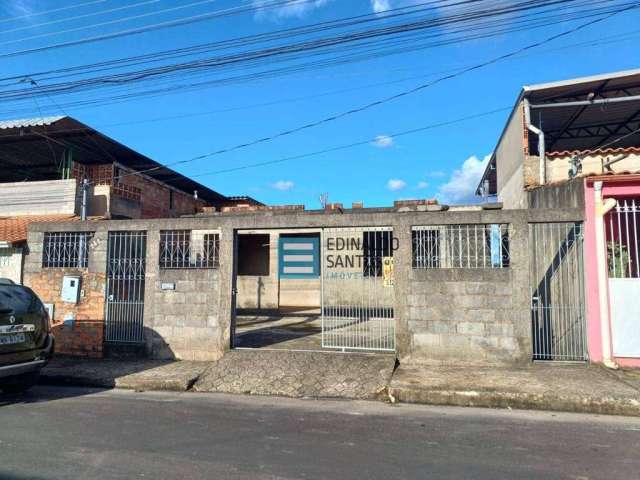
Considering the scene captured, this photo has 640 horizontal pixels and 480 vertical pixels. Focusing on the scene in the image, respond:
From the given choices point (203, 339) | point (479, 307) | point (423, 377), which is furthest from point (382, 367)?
point (203, 339)

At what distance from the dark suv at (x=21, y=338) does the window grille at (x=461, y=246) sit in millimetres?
5718

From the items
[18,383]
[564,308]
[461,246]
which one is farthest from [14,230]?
[564,308]

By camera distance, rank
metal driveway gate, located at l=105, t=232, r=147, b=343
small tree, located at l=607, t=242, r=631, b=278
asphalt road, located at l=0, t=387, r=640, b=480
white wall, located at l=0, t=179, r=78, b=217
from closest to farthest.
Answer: asphalt road, located at l=0, t=387, r=640, b=480
small tree, located at l=607, t=242, r=631, b=278
metal driveway gate, located at l=105, t=232, r=147, b=343
white wall, located at l=0, t=179, r=78, b=217

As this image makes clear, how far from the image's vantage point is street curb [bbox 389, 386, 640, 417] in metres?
5.63

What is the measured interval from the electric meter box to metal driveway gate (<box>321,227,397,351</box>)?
4779 mm

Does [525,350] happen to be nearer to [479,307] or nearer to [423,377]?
[479,307]

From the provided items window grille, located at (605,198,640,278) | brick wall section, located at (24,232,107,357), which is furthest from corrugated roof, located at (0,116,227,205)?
window grille, located at (605,198,640,278)

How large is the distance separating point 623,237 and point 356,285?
488 centimetres

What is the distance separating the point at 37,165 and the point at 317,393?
51.9ft

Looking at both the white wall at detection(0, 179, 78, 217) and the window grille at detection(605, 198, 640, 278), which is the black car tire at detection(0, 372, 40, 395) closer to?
the white wall at detection(0, 179, 78, 217)

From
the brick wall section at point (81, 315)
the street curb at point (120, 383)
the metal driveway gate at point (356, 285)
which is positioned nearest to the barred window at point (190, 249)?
the brick wall section at point (81, 315)

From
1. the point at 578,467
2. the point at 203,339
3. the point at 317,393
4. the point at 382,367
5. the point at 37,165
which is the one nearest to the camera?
the point at 578,467

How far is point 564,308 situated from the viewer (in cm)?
771

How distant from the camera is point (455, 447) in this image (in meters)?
4.41
